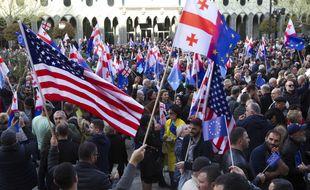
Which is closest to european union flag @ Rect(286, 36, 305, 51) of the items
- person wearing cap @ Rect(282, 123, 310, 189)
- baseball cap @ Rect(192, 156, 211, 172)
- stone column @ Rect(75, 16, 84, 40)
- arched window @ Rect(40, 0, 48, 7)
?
person wearing cap @ Rect(282, 123, 310, 189)

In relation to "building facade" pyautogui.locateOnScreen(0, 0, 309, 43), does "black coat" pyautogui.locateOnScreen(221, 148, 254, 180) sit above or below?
above

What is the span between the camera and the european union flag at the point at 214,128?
5.46 meters

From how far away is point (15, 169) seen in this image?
231 inches

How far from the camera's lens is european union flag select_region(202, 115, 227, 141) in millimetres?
5457

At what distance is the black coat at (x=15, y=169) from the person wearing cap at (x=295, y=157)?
10.9 feet

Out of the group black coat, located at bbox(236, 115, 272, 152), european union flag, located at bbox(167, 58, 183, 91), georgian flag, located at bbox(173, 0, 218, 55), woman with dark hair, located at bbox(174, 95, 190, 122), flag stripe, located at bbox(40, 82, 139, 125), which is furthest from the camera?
european union flag, located at bbox(167, 58, 183, 91)

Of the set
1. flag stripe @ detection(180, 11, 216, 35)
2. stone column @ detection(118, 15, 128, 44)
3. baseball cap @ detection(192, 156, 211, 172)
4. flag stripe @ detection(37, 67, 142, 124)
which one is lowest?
stone column @ detection(118, 15, 128, 44)

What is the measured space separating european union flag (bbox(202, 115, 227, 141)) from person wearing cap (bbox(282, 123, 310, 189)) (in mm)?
854

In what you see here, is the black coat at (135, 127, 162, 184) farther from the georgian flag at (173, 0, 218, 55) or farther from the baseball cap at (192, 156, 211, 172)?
the baseball cap at (192, 156, 211, 172)

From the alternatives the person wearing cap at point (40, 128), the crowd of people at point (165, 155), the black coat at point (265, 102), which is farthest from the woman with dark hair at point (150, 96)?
the person wearing cap at point (40, 128)

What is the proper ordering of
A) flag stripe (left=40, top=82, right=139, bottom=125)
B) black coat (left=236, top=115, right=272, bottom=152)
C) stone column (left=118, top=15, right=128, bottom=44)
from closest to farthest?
flag stripe (left=40, top=82, right=139, bottom=125)
black coat (left=236, top=115, right=272, bottom=152)
stone column (left=118, top=15, right=128, bottom=44)

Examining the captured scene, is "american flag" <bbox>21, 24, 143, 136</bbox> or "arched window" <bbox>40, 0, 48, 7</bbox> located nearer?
"american flag" <bbox>21, 24, 143, 136</bbox>

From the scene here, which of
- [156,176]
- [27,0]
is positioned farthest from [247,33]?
[156,176]

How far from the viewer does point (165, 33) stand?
183 feet
